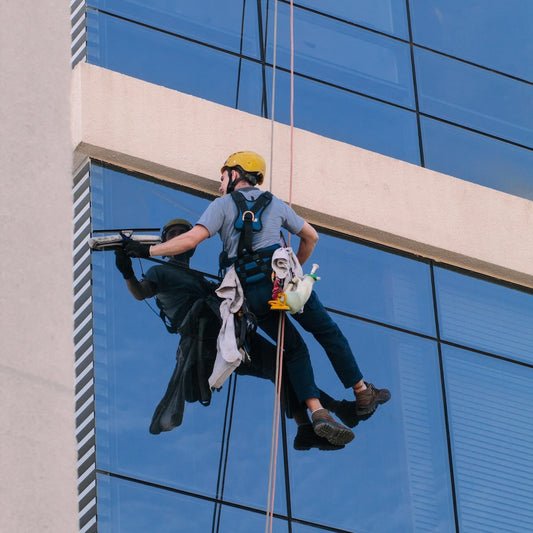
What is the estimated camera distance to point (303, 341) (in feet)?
33.6

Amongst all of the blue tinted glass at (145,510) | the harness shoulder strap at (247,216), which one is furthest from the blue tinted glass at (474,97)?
the blue tinted glass at (145,510)

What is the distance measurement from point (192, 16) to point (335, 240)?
2.19 meters

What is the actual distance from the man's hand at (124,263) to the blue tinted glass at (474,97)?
3765 millimetres

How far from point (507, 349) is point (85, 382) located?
12.6 feet

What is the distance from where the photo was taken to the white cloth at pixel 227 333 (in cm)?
946

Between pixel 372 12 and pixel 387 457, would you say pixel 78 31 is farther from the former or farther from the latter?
pixel 387 457

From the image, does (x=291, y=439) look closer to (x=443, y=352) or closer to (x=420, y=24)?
(x=443, y=352)

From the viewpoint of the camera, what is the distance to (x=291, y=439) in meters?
10.1

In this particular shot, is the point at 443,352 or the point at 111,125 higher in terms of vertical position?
the point at 111,125

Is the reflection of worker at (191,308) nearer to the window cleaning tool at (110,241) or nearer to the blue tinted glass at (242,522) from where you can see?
the window cleaning tool at (110,241)

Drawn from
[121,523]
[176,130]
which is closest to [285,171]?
[176,130]

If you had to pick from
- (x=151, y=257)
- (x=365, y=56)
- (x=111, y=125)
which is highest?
(x=365, y=56)

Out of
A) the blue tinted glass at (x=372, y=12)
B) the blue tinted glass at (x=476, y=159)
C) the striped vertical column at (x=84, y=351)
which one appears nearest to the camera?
the striped vertical column at (x=84, y=351)

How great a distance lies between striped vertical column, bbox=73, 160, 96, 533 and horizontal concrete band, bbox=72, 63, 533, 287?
46cm
